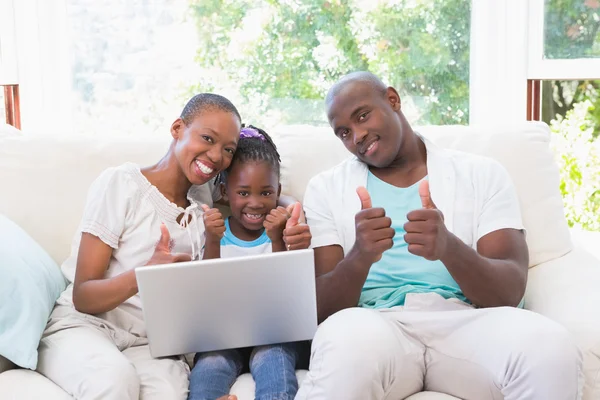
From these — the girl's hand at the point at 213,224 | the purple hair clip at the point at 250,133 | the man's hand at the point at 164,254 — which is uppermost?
the purple hair clip at the point at 250,133

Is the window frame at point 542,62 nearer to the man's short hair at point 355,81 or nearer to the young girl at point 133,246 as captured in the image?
the man's short hair at point 355,81

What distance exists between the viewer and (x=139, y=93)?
2832 mm

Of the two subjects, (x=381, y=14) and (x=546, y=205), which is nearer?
(x=546, y=205)

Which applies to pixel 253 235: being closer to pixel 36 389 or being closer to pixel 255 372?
pixel 255 372

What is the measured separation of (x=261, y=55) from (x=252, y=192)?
3.40 ft

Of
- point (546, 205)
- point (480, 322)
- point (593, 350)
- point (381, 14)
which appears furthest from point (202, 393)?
point (381, 14)

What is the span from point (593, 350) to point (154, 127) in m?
1.82

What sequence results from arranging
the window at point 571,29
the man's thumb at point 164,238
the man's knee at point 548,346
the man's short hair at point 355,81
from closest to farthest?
the man's knee at point 548,346, the man's thumb at point 164,238, the man's short hair at point 355,81, the window at point 571,29

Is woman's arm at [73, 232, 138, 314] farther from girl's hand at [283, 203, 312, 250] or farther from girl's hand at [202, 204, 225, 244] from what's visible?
girl's hand at [283, 203, 312, 250]

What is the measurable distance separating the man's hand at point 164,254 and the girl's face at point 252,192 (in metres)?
0.26

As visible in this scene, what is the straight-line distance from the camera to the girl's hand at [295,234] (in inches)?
68.7

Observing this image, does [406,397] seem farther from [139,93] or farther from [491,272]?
[139,93]

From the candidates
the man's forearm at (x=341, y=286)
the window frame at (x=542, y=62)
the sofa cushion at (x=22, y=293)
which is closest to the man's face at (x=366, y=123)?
the man's forearm at (x=341, y=286)

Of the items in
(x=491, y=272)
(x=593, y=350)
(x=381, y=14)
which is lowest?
(x=593, y=350)
